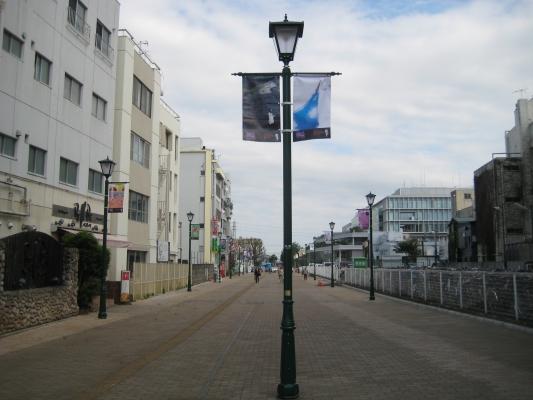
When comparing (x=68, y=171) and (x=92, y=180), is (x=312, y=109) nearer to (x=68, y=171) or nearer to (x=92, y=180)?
(x=68, y=171)

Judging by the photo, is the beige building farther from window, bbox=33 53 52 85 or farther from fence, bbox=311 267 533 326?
fence, bbox=311 267 533 326

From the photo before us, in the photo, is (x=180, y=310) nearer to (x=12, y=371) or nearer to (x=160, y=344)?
(x=160, y=344)

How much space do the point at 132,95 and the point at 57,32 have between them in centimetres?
963

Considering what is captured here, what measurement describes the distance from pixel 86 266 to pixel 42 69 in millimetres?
8293

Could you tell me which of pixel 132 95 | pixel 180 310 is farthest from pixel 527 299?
pixel 132 95

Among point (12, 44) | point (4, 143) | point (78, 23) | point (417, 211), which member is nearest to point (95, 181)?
point (78, 23)

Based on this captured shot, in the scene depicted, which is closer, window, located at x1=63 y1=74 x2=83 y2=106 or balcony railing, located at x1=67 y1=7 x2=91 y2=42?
window, located at x1=63 y1=74 x2=83 y2=106

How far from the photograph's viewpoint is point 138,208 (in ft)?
→ 115

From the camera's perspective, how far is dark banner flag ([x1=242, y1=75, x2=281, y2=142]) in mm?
8227

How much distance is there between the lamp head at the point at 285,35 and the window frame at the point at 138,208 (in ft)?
87.1

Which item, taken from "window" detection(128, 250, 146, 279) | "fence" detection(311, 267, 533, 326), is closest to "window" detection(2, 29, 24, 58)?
"window" detection(128, 250, 146, 279)

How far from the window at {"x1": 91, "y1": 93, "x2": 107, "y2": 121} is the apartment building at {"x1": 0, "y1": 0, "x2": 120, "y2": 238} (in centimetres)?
5

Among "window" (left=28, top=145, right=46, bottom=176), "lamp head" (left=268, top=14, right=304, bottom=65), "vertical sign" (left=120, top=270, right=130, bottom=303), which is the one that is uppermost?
"window" (left=28, top=145, right=46, bottom=176)

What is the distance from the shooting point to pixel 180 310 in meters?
23.5
